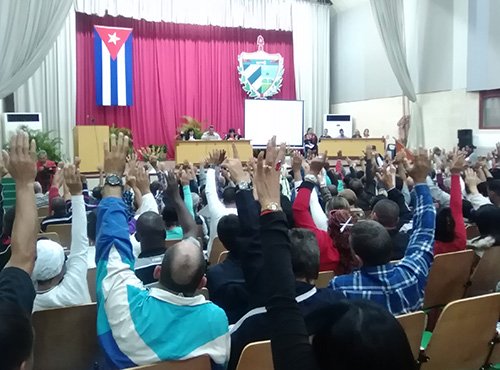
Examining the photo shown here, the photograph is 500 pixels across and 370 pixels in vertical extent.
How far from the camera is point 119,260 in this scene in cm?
212

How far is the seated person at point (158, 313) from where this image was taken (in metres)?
1.89

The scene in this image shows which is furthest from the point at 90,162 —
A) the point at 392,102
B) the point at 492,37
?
the point at 492,37

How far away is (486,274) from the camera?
11.1ft

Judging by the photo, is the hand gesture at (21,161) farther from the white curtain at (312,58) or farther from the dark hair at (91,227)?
the white curtain at (312,58)

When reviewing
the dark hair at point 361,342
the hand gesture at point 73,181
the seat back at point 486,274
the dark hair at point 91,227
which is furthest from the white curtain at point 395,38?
the dark hair at point 361,342

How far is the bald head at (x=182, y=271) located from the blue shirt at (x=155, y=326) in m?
0.06

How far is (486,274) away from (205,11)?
38.2 ft

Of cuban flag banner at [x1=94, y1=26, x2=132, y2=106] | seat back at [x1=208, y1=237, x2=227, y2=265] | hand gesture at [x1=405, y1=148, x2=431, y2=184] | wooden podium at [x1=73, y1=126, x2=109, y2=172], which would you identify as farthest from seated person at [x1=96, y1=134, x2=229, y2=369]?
cuban flag banner at [x1=94, y1=26, x2=132, y2=106]

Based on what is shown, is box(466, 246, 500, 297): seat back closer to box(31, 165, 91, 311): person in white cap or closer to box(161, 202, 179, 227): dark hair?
box(161, 202, 179, 227): dark hair

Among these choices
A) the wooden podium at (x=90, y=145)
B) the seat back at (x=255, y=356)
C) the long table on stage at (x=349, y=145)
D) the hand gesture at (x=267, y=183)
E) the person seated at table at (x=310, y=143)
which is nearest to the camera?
the hand gesture at (x=267, y=183)

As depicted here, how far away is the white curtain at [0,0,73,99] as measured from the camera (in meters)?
9.27

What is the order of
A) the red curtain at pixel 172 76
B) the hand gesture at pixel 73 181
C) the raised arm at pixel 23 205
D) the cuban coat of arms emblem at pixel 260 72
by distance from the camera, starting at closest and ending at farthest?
1. the raised arm at pixel 23 205
2. the hand gesture at pixel 73 181
3. the red curtain at pixel 172 76
4. the cuban coat of arms emblem at pixel 260 72

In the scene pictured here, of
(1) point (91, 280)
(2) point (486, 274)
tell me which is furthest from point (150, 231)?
(2) point (486, 274)

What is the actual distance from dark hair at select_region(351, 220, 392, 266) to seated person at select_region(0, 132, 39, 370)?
138cm
